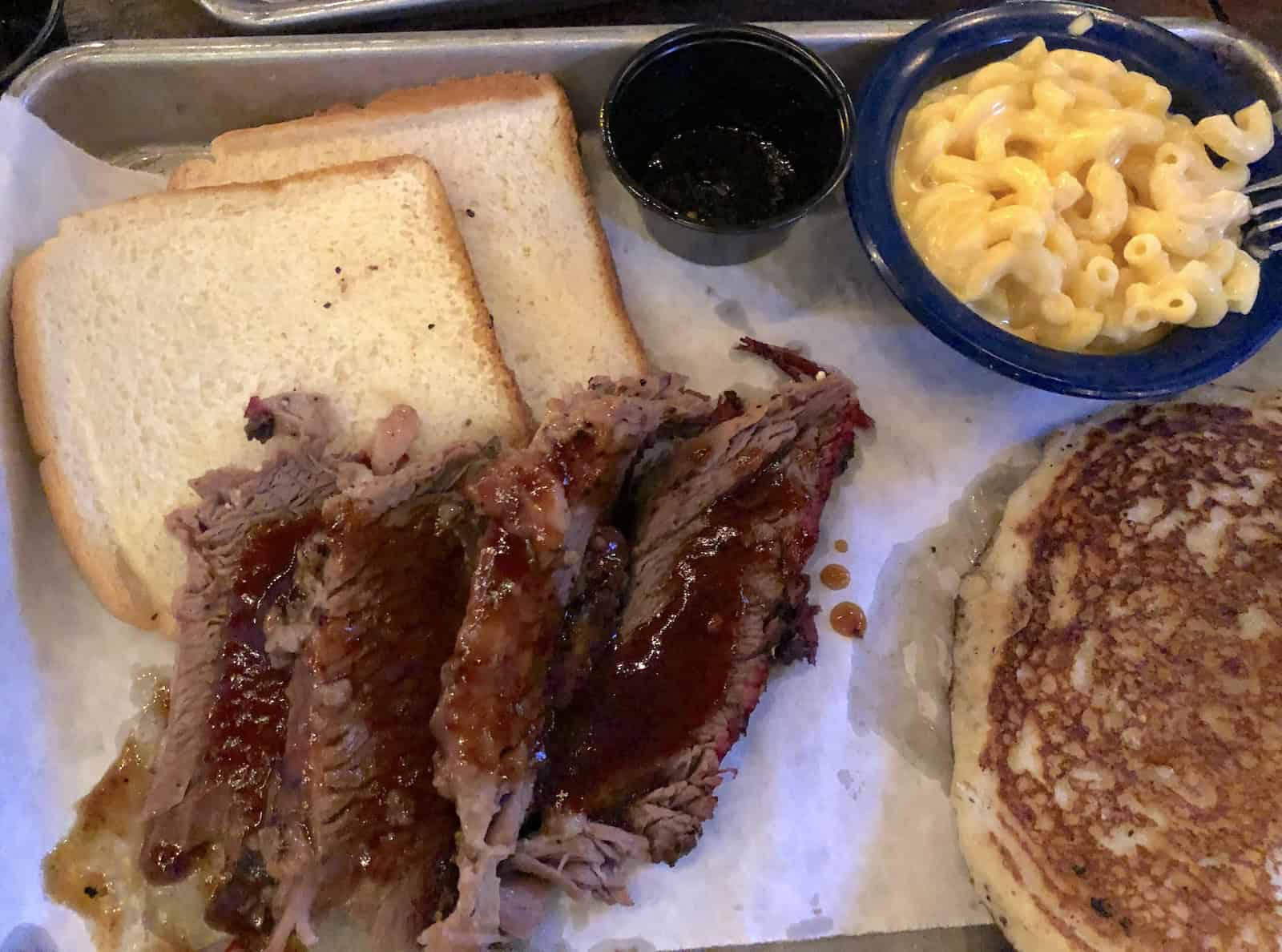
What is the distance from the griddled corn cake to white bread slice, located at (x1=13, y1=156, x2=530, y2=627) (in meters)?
1.23

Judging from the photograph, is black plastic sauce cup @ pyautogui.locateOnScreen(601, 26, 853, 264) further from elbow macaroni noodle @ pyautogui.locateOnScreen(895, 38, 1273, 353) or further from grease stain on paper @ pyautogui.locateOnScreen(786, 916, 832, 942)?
grease stain on paper @ pyautogui.locateOnScreen(786, 916, 832, 942)

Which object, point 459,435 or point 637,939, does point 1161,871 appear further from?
point 459,435

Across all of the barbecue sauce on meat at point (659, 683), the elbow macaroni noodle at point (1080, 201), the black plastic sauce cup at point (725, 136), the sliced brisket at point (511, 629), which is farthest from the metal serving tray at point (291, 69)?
the barbecue sauce on meat at point (659, 683)

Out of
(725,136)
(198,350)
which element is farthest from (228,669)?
(725,136)

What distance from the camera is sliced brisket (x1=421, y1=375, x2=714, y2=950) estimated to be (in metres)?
1.56

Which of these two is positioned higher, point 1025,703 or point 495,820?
point 495,820

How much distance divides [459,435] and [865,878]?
1311 millimetres

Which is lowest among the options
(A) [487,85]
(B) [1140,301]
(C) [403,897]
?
(C) [403,897]

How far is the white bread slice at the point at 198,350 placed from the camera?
1952 mm

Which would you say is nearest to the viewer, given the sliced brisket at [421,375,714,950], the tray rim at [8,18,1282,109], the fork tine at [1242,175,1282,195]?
the sliced brisket at [421,375,714,950]

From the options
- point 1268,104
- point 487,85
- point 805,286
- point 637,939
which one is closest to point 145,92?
point 487,85

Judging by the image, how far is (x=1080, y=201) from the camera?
2041mm

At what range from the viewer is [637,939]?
6.30ft

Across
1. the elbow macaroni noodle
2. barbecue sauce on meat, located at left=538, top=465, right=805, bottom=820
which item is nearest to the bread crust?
barbecue sauce on meat, located at left=538, top=465, right=805, bottom=820
